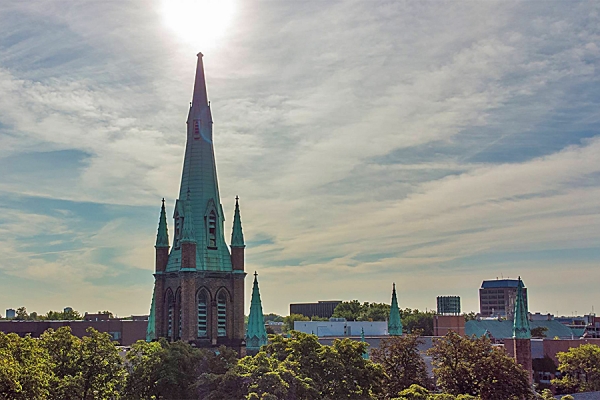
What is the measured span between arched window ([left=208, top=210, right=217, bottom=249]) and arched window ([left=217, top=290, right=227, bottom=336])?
186 inches

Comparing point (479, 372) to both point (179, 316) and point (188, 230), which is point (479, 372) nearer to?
point (179, 316)

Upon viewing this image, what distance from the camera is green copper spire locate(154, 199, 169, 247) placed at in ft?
229

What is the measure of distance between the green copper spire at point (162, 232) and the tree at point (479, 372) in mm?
27955

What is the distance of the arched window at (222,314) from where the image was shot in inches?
2613

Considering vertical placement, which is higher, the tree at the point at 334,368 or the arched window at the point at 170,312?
the arched window at the point at 170,312

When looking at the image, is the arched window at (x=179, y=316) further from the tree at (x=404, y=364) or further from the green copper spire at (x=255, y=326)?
the tree at (x=404, y=364)

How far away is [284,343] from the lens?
5375cm

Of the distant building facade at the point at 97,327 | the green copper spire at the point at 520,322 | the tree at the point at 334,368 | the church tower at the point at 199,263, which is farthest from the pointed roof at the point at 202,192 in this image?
the distant building facade at the point at 97,327

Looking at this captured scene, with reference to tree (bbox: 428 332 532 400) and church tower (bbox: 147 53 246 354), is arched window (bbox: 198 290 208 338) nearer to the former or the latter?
church tower (bbox: 147 53 246 354)

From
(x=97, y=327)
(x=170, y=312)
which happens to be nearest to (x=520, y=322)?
(x=170, y=312)

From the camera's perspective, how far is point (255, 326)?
66.8m

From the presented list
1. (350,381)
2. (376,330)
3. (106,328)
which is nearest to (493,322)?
(376,330)

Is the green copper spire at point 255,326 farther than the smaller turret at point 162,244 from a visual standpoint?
No

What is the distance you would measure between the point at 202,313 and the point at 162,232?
9736 mm
